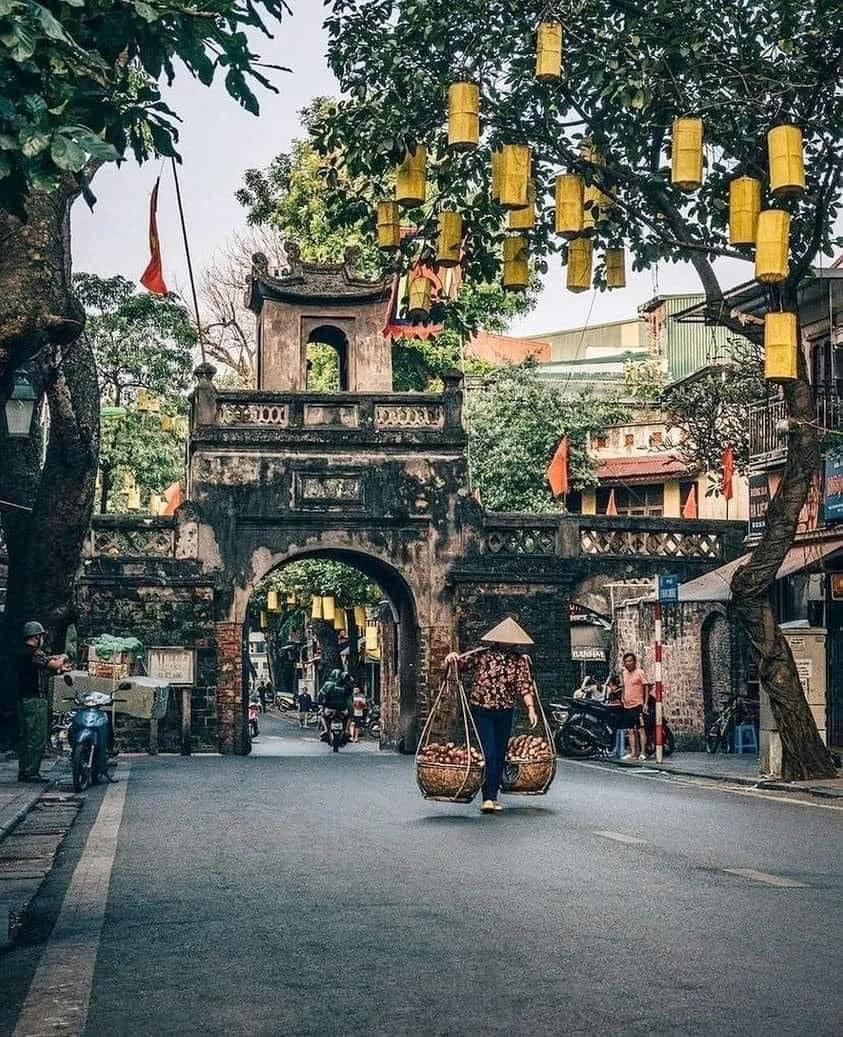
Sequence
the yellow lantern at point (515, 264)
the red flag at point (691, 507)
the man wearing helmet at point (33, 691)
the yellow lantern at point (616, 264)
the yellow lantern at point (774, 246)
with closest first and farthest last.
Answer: the yellow lantern at point (774, 246) < the man wearing helmet at point (33, 691) < the yellow lantern at point (515, 264) < the yellow lantern at point (616, 264) < the red flag at point (691, 507)

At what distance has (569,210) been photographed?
16.1 metres

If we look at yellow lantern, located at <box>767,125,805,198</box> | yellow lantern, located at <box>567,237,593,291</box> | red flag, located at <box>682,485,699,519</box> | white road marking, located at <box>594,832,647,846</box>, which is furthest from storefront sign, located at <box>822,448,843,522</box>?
red flag, located at <box>682,485,699,519</box>

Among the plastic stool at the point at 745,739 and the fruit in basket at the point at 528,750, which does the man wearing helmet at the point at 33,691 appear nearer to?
the fruit in basket at the point at 528,750

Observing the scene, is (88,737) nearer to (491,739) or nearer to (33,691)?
(33,691)

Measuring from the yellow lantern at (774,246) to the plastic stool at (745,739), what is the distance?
14.8m

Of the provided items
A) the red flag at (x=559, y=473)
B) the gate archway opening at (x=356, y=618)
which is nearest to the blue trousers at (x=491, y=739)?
the gate archway opening at (x=356, y=618)

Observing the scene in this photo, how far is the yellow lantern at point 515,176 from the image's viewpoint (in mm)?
15641

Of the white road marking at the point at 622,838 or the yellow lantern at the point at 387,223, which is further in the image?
the yellow lantern at the point at 387,223

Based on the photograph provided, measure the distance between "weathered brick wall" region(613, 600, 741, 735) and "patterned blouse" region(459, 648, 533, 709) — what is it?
16.8 meters

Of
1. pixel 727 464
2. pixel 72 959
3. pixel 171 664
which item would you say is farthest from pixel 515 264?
pixel 727 464

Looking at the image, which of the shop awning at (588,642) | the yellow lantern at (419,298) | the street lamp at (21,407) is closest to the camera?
the street lamp at (21,407)

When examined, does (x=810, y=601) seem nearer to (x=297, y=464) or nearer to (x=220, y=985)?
(x=297, y=464)

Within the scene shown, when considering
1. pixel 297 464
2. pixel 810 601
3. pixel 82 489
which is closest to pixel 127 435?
pixel 297 464

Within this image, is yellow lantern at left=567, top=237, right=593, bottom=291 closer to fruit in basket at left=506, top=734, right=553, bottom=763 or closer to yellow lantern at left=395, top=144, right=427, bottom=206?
yellow lantern at left=395, top=144, right=427, bottom=206
